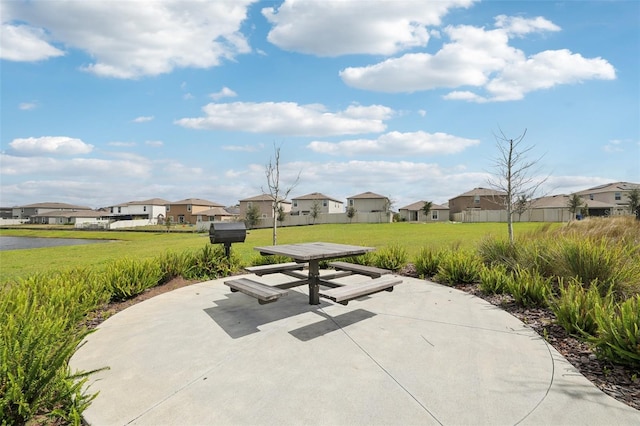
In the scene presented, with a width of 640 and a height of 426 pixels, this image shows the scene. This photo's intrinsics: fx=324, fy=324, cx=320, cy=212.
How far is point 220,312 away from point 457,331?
3.53 meters

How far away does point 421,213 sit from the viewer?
210 feet

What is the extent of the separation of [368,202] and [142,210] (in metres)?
57.0

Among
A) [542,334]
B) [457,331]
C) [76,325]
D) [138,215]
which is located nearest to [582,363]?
[542,334]

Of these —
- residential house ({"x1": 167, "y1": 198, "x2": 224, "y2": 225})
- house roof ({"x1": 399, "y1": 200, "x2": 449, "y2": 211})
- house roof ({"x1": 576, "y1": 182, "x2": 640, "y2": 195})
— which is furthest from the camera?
residential house ({"x1": 167, "y1": 198, "x2": 224, "y2": 225})

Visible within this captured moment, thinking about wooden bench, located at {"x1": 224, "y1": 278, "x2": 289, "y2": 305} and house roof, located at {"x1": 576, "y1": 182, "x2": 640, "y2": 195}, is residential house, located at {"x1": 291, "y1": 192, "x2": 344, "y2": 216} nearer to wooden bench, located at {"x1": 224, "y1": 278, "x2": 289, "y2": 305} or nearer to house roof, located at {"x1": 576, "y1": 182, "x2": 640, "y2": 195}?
house roof, located at {"x1": 576, "y1": 182, "x2": 640, "y2": 195}

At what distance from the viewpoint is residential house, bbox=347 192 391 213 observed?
6169 cm

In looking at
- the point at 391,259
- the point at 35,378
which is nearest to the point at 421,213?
the point at 391,259

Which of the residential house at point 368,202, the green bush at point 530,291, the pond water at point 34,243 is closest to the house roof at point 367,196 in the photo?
the residential house at point 368,202

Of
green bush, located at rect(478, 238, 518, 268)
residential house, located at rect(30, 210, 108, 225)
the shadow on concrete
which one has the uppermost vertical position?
residential house, located at rect(30, 210, 108, 225)

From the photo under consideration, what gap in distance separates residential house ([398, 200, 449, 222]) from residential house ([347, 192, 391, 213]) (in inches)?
222

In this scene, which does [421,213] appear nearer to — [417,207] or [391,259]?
[417,207]

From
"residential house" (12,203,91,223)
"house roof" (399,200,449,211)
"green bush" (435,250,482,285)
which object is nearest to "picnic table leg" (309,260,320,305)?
"green bush" (435,250,482,285)

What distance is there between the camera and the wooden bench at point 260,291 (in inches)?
174

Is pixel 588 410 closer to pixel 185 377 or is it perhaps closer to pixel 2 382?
pixel 185 377
